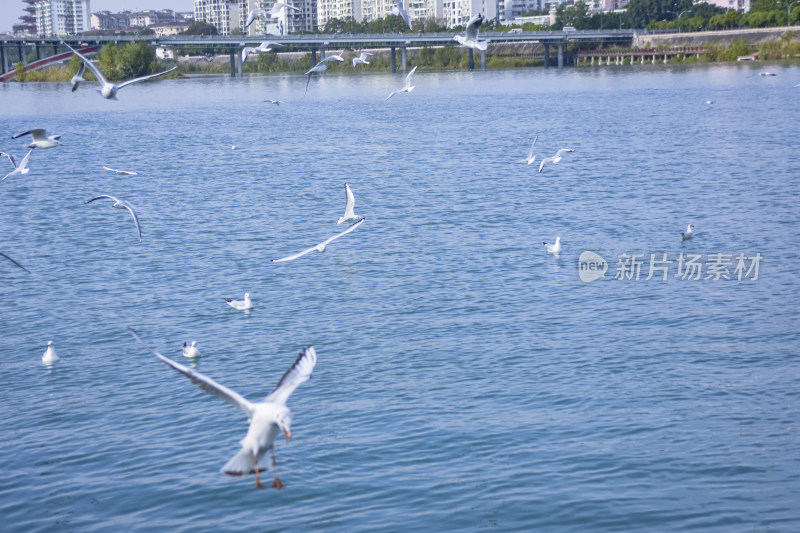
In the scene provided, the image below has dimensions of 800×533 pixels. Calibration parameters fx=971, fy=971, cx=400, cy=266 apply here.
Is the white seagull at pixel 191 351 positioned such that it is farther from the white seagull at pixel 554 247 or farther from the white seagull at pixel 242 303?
the white seagull at pixel 554 247

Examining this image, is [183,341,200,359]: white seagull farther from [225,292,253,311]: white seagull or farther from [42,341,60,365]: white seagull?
[225,292,253,311]: white seagull

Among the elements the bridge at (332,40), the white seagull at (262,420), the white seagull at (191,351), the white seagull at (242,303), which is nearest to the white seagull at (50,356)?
the white seagull at (191,351)

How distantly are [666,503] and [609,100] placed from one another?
67310 mm

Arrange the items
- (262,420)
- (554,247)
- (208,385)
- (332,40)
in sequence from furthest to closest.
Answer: (332,40)
(554,247)
(262,420)
(208,385)

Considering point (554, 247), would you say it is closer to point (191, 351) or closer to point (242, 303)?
point (242, 303)

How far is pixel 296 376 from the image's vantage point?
10039mm

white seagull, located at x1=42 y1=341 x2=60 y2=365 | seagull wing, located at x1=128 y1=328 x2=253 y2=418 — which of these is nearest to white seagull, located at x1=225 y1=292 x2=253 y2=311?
white seagull, located at x1=42 y1=341 x2=60 y2=365

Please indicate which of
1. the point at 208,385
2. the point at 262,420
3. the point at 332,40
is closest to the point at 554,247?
the point at 262,420

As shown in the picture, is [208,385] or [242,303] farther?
[242,303]

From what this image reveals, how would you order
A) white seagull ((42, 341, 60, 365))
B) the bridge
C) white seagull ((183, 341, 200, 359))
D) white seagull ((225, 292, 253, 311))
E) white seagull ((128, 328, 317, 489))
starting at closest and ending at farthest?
white seagull ((128, 328, 317, 489)), white seagull ((183, 341, 200, 359)), white seagull ((42, 341, 60, 365)), white seagull ((225, 292, 253, 311)), the bridge

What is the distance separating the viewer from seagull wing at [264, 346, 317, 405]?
9.95 m

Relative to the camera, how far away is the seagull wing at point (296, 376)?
995cm

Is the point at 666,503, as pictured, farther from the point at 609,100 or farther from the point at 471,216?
the point at 609,100

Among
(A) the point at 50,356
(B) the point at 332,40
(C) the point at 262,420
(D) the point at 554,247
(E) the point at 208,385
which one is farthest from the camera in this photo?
(B) the point at 332,40
